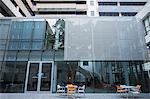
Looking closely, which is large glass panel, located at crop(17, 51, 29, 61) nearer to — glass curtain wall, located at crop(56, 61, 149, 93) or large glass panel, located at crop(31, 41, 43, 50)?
large glass panel, located at crop(31, 41, 43, 50)

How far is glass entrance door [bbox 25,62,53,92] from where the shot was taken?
1239 cm

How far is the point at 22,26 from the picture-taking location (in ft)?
41.3

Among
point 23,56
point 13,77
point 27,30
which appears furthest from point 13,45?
point 13,77

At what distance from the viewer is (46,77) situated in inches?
503

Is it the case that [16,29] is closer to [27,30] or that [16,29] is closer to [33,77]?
[27,30]

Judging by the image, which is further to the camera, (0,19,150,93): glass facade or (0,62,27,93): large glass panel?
(0,19,150,93): glass facade

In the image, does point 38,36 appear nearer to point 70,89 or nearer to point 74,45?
point 74,45

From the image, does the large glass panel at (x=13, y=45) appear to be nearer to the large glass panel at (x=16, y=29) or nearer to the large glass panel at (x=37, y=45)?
the large glass panel at (x=16, y=29)

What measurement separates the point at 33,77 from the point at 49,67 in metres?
1.27

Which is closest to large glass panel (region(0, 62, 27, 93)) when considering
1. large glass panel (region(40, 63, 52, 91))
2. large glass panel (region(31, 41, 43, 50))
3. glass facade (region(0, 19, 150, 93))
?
glass facade (region(0, 19, 150, 93))

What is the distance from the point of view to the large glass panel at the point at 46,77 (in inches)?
491

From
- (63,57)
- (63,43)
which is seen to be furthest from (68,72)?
(63,43)

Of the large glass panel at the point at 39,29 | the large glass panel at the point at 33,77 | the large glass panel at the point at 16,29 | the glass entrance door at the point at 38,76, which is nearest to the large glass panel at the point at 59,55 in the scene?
the glass entrance door at the point at 38,76

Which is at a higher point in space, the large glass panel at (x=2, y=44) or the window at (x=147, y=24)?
the window at (x=147, y=24)
